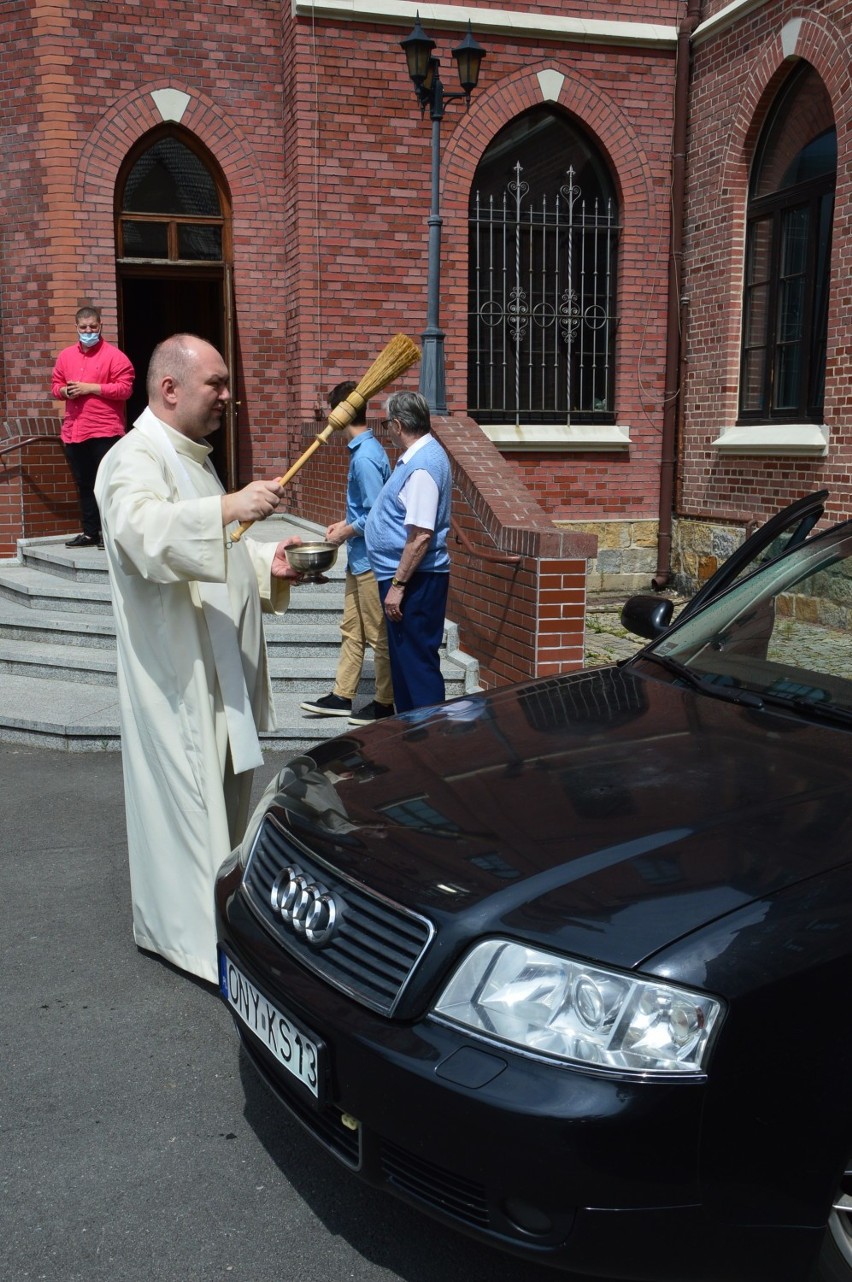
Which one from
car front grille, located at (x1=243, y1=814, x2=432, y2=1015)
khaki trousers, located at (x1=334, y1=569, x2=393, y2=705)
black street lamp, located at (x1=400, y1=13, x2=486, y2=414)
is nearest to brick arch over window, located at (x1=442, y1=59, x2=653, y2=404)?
black street lamp, located at (x1=400, y1=13, x2=486, y2=414)

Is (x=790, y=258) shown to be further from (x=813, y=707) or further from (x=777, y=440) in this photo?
(x=813, y=707)

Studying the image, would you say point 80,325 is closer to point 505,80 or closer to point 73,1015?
point 505,80

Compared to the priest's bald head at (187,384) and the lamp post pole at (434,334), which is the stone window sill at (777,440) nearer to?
the lamp post pole at (434,334)

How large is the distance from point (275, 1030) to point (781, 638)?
1.83 metres

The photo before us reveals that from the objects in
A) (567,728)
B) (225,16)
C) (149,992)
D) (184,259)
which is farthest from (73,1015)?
(225,16)

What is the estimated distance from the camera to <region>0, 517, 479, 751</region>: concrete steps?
6984 mm

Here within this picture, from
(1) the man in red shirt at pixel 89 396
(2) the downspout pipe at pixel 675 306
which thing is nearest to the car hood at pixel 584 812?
(1) the man in red shirt at pixel 89 396

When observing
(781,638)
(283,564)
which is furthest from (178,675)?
(781,638)

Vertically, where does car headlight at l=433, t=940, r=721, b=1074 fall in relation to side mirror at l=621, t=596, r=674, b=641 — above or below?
below

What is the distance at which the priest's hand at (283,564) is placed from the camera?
425 cm

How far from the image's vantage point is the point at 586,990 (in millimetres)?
2166

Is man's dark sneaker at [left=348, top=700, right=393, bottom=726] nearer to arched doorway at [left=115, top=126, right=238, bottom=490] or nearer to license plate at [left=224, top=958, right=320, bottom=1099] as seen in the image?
license plate at [left=224, top=958, right=320, bottom=1099]

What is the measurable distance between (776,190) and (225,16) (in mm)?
5682

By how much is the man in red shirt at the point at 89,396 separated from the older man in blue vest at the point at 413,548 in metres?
4.59
